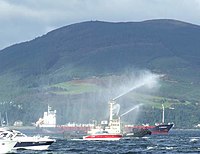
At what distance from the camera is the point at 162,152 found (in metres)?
144

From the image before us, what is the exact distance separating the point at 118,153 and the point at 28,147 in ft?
74.0

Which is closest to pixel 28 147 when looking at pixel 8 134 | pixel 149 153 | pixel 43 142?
pixel 43 142

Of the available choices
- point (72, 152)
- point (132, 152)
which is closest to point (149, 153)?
point (132, 152)

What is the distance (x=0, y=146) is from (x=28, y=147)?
1965cm

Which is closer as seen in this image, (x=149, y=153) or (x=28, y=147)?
(x=149, y=153)

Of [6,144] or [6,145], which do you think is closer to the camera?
[6,145]

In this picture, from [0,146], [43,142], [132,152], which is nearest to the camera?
[0,146]

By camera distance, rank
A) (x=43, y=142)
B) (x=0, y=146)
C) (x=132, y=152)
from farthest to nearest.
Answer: (x=43, y=142) < (x=132, y=152) < (x=0, y=146)

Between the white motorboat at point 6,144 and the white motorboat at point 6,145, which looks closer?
the white motorboat at point 6,145

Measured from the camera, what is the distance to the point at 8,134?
139000 millimetres

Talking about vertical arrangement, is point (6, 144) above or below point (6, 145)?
above

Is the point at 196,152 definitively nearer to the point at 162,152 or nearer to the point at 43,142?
the point at 162,152

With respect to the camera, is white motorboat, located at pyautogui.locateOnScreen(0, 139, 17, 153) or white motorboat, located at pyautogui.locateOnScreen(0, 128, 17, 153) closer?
A: white motorboat, located at pyautogui.locateOnScreen(0, 139, 17, 153)

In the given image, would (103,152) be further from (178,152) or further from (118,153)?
(178,152)
